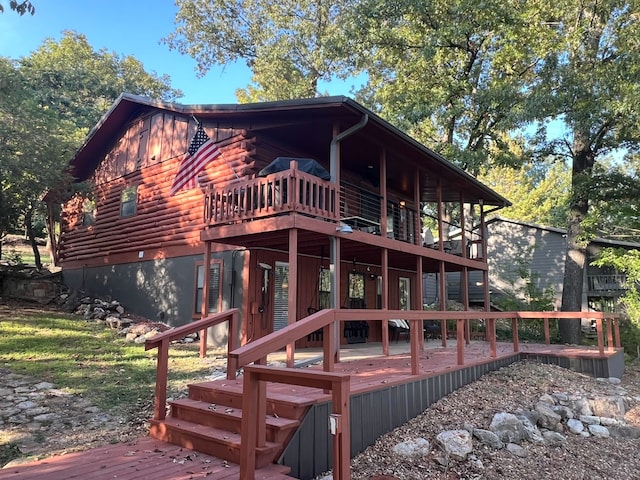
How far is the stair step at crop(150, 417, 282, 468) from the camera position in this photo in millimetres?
3607

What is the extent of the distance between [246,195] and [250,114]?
93.0 inches

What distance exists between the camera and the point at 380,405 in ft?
16.0

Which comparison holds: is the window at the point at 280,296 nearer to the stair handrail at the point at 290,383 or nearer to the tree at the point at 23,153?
the stair handrail at the point at 290,383

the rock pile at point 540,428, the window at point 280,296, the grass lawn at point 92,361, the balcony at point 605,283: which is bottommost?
the rock pile at point 540,428

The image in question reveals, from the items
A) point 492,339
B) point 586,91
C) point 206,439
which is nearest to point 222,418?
point 206,439

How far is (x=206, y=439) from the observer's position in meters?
4.00

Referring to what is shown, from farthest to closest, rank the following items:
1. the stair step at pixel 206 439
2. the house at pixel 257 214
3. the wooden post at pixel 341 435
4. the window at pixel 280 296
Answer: the window at pixel 280 296 → the house at pixel 257 214 → the stair step at pixel 206 439 → the wooden post at pixel 341 435

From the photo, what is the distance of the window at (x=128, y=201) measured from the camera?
546 inches

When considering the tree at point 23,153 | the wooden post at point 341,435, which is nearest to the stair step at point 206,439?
the wooden post at point 341,435

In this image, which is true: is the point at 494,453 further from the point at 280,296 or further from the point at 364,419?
the point at 280,296

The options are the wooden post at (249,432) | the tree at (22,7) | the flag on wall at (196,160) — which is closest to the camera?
the wooden post at (249,432)

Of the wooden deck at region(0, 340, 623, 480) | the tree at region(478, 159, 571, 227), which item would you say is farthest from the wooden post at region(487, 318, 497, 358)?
the tree at region(478, 159, 571, 227)

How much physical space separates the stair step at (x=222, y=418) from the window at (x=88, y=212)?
12.5 metres

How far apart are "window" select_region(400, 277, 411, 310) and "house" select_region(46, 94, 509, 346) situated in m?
0.04
